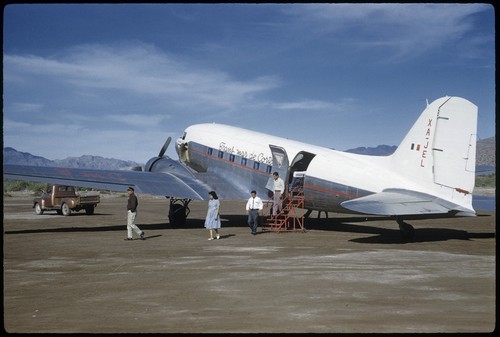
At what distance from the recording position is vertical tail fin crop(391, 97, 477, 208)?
17625mm

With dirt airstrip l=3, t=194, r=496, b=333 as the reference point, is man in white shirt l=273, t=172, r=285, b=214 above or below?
above

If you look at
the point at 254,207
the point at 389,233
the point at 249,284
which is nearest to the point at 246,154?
the point at 254,207

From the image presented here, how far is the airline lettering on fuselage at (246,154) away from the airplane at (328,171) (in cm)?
5

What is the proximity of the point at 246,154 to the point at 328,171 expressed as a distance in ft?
18.4

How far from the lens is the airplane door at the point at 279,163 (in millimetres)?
23703

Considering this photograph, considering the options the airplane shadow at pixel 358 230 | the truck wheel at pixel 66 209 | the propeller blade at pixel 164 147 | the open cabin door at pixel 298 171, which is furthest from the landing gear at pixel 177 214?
the truck wheel at pixel 66 209

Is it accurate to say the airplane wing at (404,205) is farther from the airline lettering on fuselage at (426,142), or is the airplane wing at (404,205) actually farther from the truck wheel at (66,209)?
the truck wheel at (66,209)

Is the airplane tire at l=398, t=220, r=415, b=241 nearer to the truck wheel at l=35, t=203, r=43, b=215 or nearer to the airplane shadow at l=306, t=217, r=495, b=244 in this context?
the airplane shadow at l=306, t=217, r=495, b=244

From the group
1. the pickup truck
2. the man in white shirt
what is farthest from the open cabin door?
the pickup truck

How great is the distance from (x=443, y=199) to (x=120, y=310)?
484 inches

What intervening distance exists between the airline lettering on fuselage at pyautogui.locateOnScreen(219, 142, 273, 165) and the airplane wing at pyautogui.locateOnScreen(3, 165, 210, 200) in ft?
7.84

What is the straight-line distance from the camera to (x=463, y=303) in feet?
31.0

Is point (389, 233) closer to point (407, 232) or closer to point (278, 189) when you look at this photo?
point (407, 232)

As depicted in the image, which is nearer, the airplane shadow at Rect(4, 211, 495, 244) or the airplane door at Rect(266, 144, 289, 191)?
the airplane shadow at Rect(4, 211, 495, 244)
